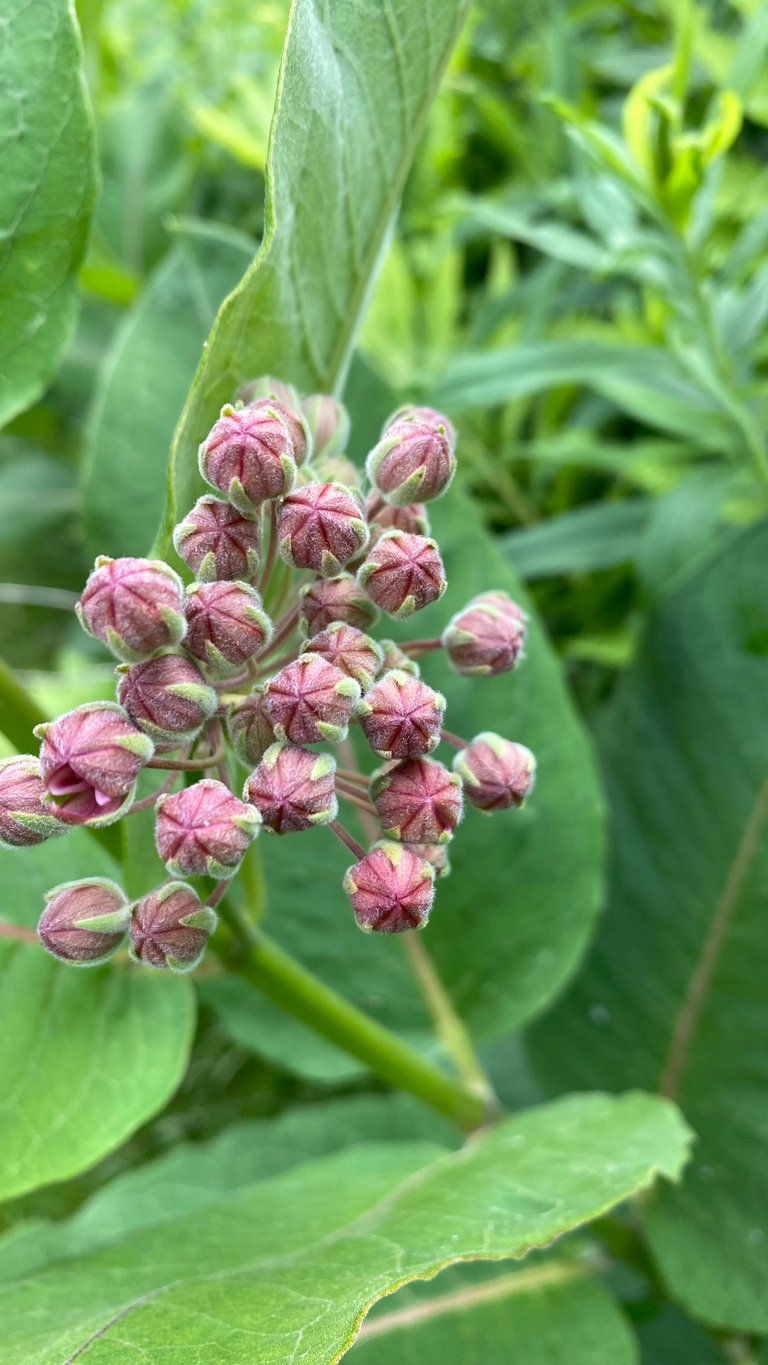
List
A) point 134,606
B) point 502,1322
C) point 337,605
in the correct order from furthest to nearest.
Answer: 1. point 502,1322
2. point 337,605
3. point 134,606

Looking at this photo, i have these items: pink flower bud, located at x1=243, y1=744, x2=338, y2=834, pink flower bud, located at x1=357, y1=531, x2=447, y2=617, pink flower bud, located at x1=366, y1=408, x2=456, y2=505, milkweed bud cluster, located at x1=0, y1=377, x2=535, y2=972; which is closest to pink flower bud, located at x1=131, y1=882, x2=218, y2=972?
milkweed bud cluster, located at x1=0, y1=377, x2=535, y2=972

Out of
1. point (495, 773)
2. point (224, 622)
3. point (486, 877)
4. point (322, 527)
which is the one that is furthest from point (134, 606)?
point (486, 877)

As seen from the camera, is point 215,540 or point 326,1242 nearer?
point 215,540

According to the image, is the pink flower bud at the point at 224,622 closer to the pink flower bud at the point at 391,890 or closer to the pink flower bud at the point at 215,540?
the pink flower bud at the point at 215,540

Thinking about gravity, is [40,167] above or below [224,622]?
above

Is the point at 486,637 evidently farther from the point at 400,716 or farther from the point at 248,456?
the point at 248,456
